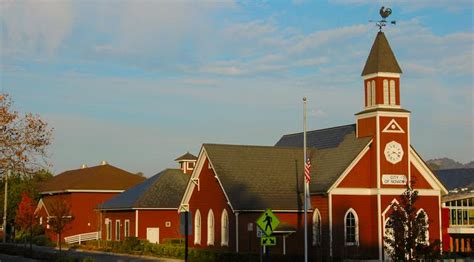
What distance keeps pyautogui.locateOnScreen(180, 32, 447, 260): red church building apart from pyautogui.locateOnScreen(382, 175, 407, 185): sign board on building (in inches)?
2.6

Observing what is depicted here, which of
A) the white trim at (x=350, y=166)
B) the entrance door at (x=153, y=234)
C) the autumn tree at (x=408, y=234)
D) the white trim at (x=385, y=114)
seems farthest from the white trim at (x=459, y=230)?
the autumn tree at (x=408, y=234)

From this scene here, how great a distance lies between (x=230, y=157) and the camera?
183 ft

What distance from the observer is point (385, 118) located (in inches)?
2048

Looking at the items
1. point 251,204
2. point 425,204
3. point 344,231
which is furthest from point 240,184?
point 425,204

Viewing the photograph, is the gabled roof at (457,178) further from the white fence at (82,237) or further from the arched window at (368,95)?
the white fence at (82,237)

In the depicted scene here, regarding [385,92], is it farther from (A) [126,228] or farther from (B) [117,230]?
(B) [117,230]

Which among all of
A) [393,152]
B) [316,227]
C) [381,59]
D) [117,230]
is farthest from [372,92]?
[117,230]

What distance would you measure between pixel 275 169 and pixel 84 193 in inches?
1207

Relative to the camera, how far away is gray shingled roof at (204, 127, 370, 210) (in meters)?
51.9

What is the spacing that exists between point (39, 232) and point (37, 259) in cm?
3341

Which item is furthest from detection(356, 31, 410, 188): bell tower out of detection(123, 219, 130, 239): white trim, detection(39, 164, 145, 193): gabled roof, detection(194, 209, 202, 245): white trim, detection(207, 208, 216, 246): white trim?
detection(39, 164, 145, 193): gabled roof

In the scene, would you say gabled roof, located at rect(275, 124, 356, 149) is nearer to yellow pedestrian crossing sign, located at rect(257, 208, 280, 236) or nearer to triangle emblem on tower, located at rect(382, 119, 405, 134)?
triangle emblem on tower, located at rect(382, 119, 405, 134)

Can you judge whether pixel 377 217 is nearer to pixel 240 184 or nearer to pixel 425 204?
pixel 425 204

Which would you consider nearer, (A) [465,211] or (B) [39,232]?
(A) [465,211]
